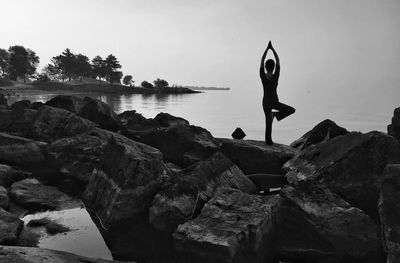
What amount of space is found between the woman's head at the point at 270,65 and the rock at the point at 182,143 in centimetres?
264

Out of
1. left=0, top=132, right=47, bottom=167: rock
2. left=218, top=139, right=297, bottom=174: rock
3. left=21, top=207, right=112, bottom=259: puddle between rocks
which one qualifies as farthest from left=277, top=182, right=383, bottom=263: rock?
left=0, top=132, right=47, bottom=167: rock

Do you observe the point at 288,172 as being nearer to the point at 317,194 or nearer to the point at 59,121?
the point at 317,194

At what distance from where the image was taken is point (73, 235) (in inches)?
231

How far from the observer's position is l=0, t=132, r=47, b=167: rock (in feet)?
29.8

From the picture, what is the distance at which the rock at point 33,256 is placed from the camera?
158 inches

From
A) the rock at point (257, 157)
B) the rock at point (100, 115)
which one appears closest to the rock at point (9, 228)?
the rock at point (257, 157)

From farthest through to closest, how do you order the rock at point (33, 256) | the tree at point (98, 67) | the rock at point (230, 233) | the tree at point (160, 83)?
1. the tree at point (160, 83)
2. the tree at point (98, 67)
3. the rock at point (230, 233)
4. the rock at point (33, 256)

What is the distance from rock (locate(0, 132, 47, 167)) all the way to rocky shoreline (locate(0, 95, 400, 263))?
0.03m

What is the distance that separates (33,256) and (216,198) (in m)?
2.78

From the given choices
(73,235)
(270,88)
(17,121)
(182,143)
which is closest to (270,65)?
(270,88)

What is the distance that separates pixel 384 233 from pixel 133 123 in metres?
10.4

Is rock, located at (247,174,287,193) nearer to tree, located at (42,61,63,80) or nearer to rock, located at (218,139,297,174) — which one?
rock, located at (218,139,297,174)

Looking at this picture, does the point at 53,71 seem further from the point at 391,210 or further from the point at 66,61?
the point at 391,210

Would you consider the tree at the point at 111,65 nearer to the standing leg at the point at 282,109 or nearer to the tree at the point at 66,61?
the tree at the point at 66,61
